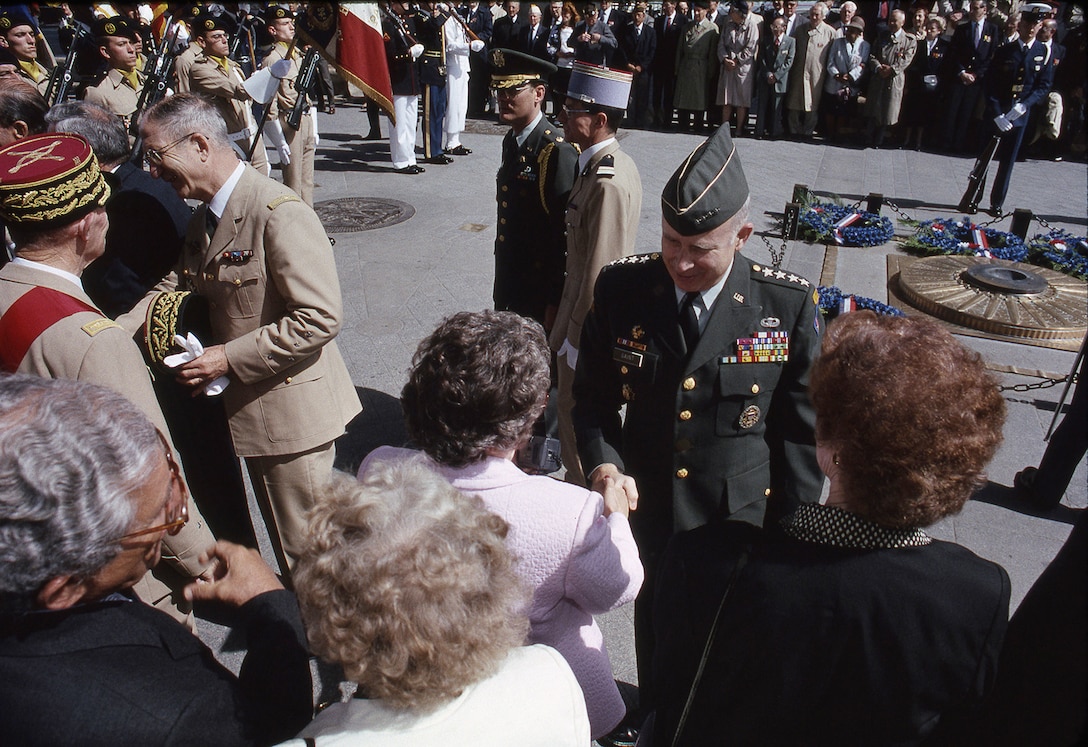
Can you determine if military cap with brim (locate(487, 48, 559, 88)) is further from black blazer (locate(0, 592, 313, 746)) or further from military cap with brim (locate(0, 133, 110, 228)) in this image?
black blazer (locate(0, 592, 313, 746))

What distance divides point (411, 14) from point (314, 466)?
9504 mm

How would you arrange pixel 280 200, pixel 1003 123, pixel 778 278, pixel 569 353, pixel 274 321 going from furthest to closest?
pixel 1003 123, pixel 569 353, pixel 274 321, pixel 280 200, pixel 778 278

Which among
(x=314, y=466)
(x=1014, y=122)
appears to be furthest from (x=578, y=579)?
(x=1014, y=122)

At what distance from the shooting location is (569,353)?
3.52 meters

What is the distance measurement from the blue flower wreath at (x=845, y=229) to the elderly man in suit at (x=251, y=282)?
6.32 m

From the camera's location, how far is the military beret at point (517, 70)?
4.15m

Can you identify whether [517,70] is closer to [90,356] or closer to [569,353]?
[569,353]

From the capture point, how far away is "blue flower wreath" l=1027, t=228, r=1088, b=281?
22.6 ft

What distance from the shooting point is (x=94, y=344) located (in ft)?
6.74

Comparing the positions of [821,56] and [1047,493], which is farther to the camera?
[821,56]

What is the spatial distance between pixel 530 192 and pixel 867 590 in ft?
10.6

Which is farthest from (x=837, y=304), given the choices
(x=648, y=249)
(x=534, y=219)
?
(x=534, y=219)

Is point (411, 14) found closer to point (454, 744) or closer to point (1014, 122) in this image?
point (1014, 122)

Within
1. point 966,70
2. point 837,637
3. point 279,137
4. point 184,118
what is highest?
point 966,70
